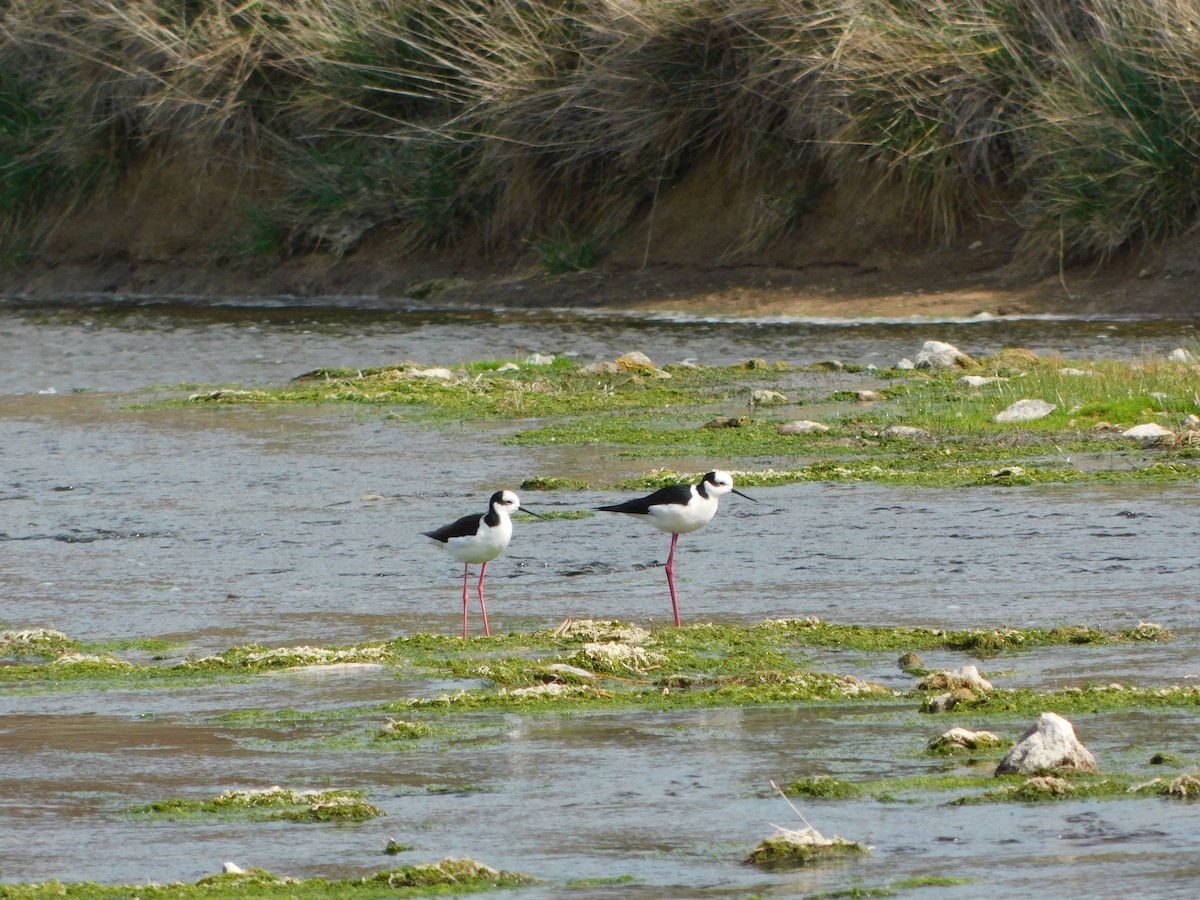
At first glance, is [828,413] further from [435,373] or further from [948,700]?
[948,700]

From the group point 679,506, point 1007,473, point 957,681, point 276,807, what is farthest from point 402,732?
point 1007,473

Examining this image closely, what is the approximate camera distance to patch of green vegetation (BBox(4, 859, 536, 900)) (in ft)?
15.3

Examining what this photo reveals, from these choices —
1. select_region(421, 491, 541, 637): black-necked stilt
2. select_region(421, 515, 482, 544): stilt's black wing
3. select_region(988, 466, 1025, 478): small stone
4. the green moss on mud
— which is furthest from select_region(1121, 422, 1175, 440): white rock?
select_region(421, 515, 482, 544): stilt's black wing

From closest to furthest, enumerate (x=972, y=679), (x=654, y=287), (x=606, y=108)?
1. (x=972, y=679)
2. (x=654, y=287)
3. (x=606, y=108)

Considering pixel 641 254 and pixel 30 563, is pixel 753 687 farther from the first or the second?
pixel 641 254

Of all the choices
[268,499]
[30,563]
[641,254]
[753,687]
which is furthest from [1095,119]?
[753,687]

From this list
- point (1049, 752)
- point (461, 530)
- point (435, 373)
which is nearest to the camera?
point (1049, 752)

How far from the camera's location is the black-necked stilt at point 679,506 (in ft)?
28.2

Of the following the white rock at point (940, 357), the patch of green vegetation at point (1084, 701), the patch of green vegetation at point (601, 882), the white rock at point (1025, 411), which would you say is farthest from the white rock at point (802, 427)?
the patch of green vegetation at point (601, 882)

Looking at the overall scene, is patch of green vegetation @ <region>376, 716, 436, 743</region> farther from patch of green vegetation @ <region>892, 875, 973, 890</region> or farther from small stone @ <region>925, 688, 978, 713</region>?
patch of green vegetation @ <region>892, 875, 973, 890</region>

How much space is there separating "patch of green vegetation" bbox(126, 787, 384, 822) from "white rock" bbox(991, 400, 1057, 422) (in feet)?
28.2

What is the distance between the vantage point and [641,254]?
2475 centimetres

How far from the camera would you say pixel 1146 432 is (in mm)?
12461

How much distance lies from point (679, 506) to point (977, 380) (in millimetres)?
7260
